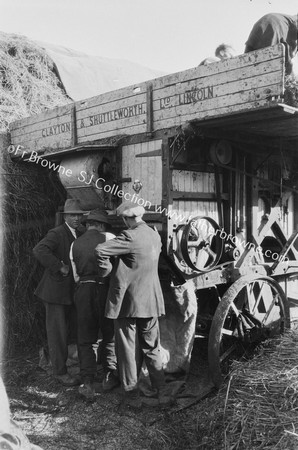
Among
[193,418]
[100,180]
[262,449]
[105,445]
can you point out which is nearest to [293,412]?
[262,449]

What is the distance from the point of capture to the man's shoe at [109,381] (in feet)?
17.7

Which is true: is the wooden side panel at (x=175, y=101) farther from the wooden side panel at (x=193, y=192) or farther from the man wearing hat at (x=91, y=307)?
the man wearing hat at (x=91, y=307)

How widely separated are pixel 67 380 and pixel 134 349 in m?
1.22

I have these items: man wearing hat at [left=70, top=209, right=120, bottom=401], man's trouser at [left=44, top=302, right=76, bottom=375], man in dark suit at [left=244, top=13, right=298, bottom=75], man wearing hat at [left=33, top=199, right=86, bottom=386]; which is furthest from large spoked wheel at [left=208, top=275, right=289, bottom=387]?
man in dark suit at [left=244, top=13, right=298, bottom=75]

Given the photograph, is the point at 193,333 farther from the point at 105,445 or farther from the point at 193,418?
the point at 105,445

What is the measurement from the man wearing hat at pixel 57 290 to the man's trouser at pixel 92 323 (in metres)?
0.35

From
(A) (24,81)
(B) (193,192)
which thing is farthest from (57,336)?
(A) (24,81)

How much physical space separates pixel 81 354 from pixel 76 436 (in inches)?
44.8

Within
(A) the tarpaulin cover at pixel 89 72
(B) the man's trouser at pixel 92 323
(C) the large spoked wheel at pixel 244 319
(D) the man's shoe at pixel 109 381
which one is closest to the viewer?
(C) the large spoked wheel at pixel 244 319

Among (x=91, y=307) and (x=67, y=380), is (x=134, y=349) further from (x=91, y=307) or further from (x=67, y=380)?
(x=67, y=380)

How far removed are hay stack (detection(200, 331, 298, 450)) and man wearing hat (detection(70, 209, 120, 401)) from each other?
141 cm

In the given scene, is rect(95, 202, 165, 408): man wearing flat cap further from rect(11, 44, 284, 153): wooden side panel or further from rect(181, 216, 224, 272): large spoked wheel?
rect(11, 44, 284, 153): wooden side panel

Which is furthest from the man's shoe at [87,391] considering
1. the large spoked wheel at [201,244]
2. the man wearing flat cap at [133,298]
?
the large spoked wheel at [201,244]

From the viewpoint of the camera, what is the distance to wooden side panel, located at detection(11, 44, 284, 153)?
4613mm
